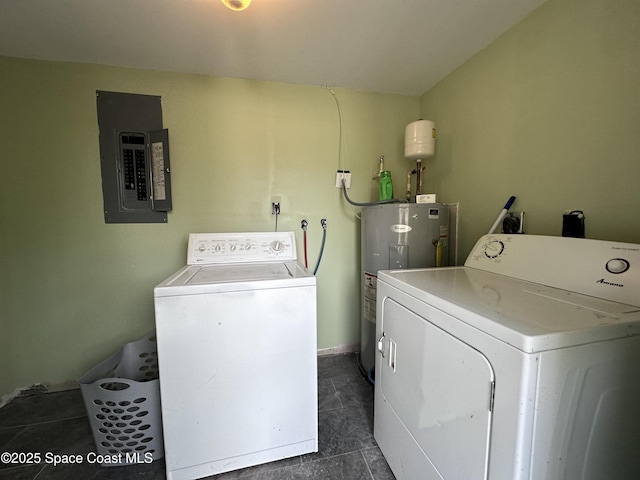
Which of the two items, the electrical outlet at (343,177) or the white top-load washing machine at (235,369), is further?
the electrical outlet at (343,177)

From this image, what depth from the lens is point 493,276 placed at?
113cm

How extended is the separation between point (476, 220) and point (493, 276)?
2.04 ft

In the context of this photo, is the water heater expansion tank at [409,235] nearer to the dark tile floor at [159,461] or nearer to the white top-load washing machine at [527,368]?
the white top-load washing machine at [527,368]

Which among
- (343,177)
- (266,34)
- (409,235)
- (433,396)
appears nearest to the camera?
(433,396)

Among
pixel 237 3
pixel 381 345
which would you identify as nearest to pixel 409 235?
pixel 381 345

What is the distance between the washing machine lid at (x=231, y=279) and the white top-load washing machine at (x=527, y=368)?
1.58ft

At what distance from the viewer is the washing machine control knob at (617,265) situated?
2.53 ft

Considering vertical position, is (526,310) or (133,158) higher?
(133,158)

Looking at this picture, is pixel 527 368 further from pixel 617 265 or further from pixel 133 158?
pixel 133 158

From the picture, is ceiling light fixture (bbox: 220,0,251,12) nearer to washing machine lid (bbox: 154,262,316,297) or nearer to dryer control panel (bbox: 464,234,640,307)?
washing machine lid (bbox: 154,262,316,297)

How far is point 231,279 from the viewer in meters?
1.14

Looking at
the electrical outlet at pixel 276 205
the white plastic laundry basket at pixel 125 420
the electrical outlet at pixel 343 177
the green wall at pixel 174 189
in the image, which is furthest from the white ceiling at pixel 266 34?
the white plastic laundry basket at pixel 125 420

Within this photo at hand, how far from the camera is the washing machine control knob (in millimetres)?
771

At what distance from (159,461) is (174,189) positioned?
162 centimetres
